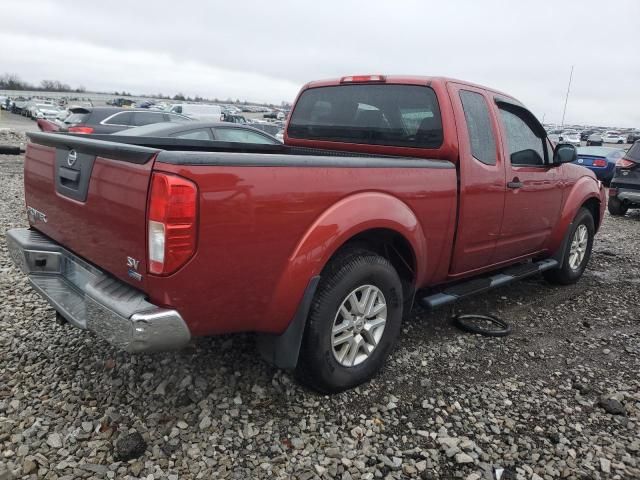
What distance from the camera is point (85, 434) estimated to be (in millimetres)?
2516


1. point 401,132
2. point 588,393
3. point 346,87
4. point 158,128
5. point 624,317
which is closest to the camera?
point 588,393

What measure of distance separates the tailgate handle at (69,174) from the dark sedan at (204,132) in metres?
4.98

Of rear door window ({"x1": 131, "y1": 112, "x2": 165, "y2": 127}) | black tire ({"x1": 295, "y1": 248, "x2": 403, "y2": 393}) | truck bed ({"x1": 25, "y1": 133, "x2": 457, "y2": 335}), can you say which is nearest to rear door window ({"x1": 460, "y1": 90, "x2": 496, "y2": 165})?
truck bed ({"x1": 25, "y1": 133, "x2": 457, "y2": 335})

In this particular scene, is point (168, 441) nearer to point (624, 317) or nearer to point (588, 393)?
point (588, 393)

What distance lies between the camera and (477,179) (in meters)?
3.54

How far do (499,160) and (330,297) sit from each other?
1.95 m

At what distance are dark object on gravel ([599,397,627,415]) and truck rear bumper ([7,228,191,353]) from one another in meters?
2.49

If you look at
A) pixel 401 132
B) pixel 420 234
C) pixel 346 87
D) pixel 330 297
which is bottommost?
pixel 330 297

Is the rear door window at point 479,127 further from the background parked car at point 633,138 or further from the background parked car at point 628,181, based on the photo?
the background parked car at point 633,138

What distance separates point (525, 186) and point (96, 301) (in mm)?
3345

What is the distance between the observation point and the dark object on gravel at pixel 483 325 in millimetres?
3874

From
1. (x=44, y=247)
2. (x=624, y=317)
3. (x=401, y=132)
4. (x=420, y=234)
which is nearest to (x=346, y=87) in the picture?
(x=401, y=132)

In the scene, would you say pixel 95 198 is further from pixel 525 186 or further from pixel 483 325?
pixel 525 186

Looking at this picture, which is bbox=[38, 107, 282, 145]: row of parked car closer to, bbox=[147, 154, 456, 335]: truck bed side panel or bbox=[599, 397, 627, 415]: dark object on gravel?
bbox=[147, 154, 456, 335]: truck bed side panel
